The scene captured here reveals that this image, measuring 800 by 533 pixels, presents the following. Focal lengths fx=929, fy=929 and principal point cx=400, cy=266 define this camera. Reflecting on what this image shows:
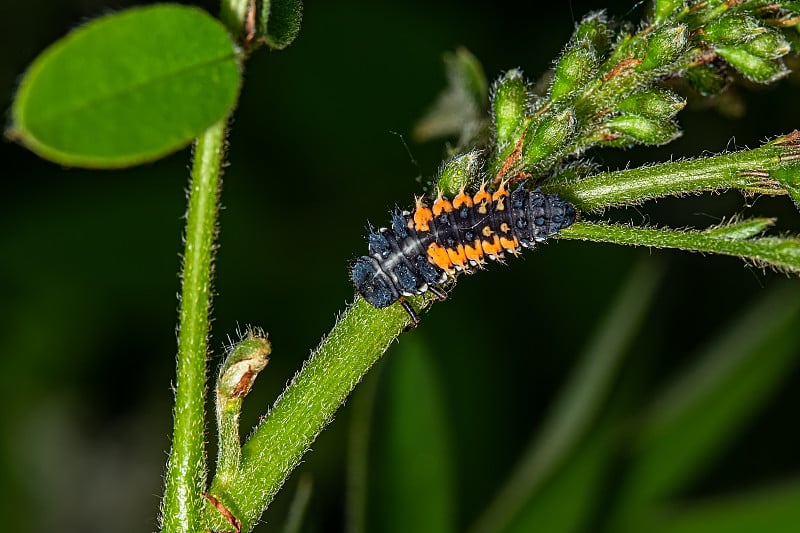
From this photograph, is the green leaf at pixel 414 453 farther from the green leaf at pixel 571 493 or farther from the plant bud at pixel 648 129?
the plant bud at pixel 648 129

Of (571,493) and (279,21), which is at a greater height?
(279,21)

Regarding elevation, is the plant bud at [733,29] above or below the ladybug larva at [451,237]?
below

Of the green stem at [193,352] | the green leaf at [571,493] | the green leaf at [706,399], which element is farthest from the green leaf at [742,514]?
the green stem at [193,352]

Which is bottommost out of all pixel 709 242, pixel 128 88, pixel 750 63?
pixel 709 242

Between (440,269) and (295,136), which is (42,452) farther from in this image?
(440,269)

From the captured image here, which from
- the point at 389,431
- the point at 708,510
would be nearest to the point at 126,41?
the point at 389,431

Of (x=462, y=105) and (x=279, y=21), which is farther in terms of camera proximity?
(x=462, y=105)

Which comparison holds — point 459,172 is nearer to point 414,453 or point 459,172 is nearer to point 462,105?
point 462,105

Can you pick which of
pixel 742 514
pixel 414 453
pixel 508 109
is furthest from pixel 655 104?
pixel 742 514
